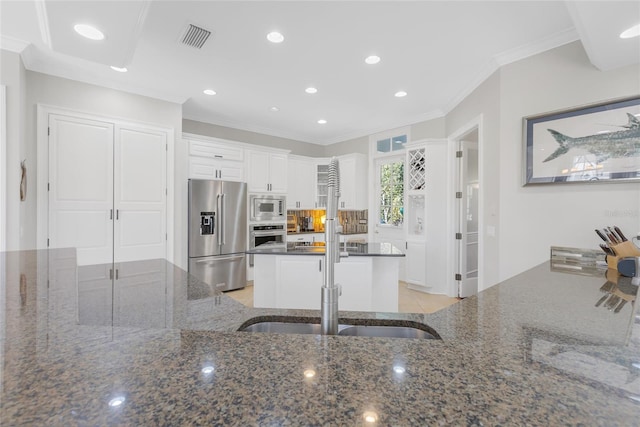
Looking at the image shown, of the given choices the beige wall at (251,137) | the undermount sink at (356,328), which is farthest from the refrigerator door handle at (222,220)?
the undermount sink at (356,328)

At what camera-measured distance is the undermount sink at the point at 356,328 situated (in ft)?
3.05

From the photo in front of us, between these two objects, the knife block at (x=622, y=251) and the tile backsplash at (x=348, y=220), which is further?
the tile backsplash at (x=348, y=220)

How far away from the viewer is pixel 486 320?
2.79 ft

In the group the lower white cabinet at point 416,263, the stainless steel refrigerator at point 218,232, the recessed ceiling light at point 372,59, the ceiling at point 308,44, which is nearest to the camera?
the ceiling at point 308,44

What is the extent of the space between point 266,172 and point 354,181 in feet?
5.43

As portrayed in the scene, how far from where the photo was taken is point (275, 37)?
261 centimetres

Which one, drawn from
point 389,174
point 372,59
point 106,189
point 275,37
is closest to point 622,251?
point 372,59

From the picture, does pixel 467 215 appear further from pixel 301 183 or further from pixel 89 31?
pixel 89 31

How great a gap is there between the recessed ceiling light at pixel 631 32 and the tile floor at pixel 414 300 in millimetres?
2916

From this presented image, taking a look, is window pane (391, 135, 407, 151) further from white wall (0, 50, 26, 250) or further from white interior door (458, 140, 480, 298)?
white wall (0, 50, 26, 250)

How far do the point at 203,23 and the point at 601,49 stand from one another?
2.91 m

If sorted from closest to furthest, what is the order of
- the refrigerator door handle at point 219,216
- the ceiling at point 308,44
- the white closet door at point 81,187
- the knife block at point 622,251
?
1. the knife block at point 622,251
2. the ceiling at point 308,44
3. the white closet door at point 81,187
4. the refrigerator door handle at point 219,216

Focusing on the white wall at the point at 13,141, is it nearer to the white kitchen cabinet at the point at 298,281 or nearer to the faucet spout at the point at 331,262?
the white kitchen cabinet at the point at 298,281

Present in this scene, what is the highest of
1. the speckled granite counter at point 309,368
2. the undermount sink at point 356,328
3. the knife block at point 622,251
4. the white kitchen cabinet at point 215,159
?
the white kitchen cabinet at point 215,159
